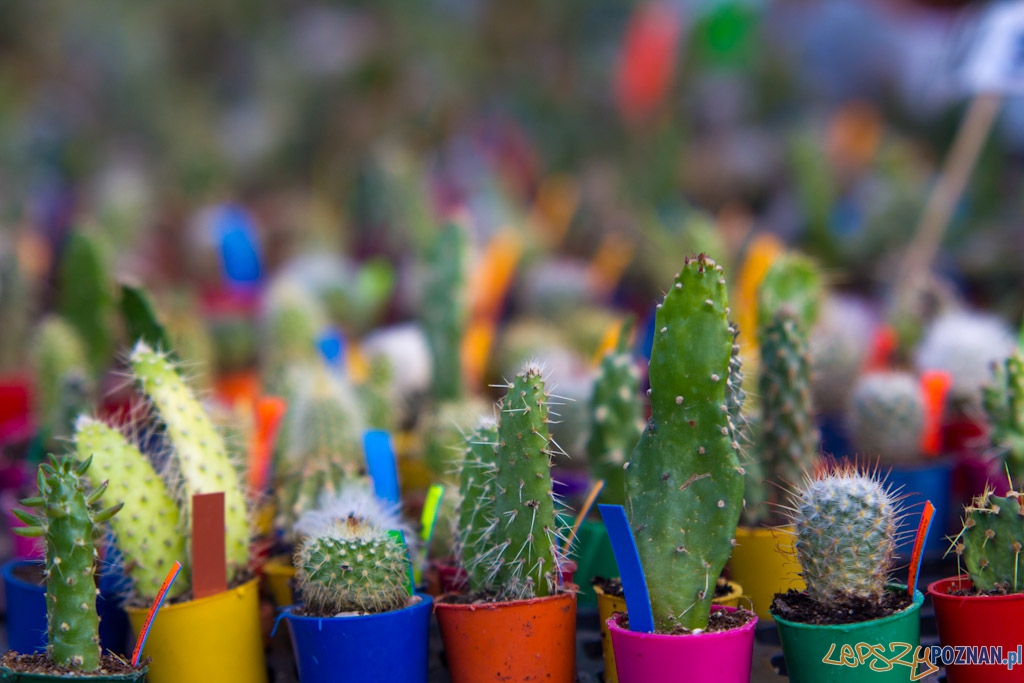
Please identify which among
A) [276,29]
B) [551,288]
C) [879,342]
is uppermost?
[276,29]

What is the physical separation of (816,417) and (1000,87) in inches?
43.6

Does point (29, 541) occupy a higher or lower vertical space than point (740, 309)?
lower

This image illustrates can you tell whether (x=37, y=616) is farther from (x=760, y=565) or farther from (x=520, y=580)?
(x=760, y=565)

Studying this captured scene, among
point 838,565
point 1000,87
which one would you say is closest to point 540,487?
point 838,565

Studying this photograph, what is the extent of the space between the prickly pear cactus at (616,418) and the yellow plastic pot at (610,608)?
1.28 ft

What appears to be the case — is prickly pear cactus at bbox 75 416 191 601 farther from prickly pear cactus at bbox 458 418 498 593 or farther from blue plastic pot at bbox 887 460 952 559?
blue plastic pot at bbox 887 460 952 559

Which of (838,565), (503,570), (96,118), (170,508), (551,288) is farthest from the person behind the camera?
(96,118)

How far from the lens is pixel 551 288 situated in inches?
142

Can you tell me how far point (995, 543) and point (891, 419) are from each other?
2.12 ft

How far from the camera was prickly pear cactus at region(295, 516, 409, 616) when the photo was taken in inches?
62.3

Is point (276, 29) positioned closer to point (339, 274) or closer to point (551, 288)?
point (339, 274)

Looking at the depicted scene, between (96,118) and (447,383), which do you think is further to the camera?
(96,118)

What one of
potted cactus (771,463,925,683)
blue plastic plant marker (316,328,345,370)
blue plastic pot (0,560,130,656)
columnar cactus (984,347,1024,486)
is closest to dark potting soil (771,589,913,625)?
potted cactus (771,463,925,683)

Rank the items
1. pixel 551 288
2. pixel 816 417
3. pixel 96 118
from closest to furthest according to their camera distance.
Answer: pixel 816 417
pixel 551 288
pixel 96 118
